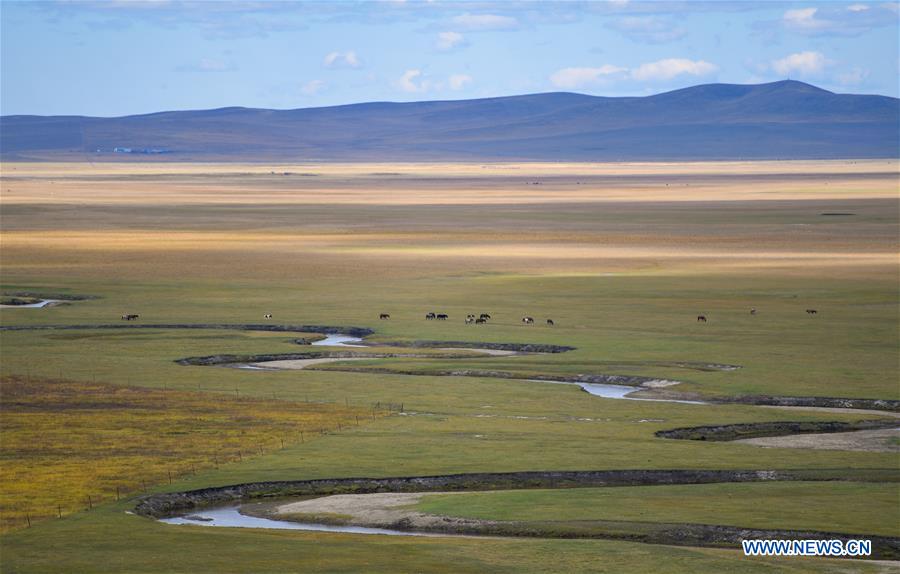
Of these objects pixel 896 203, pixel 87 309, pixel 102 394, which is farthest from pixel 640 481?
pixel 896 203

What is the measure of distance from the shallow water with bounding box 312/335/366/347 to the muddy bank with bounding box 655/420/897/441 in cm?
2218

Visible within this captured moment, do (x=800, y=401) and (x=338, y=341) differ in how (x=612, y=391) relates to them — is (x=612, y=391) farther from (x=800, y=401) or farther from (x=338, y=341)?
(x=338, y=341)

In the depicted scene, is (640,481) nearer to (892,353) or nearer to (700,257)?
(892,353)

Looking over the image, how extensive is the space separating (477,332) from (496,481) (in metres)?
27.6

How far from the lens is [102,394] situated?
50.7 metres

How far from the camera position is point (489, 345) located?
62188 millimetres

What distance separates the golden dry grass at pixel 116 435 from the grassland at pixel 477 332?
3.34 ft

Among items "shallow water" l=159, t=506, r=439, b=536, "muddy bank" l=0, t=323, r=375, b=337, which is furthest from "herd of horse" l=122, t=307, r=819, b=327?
"shallow water" l=159, t=506, r=439, b=536

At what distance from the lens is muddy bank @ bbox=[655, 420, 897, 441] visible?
43.8m

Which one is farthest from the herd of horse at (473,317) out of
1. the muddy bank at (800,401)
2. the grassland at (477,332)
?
the muddy bank at (800,401)

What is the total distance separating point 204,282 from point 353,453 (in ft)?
155

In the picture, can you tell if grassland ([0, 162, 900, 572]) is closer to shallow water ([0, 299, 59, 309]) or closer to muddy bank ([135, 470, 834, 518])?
A: muddy bank ([135, 470, 834, 518])

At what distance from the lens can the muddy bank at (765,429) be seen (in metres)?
43.8

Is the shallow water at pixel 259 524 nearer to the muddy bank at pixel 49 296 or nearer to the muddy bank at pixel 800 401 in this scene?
the muddy bank at pixel 800 401
